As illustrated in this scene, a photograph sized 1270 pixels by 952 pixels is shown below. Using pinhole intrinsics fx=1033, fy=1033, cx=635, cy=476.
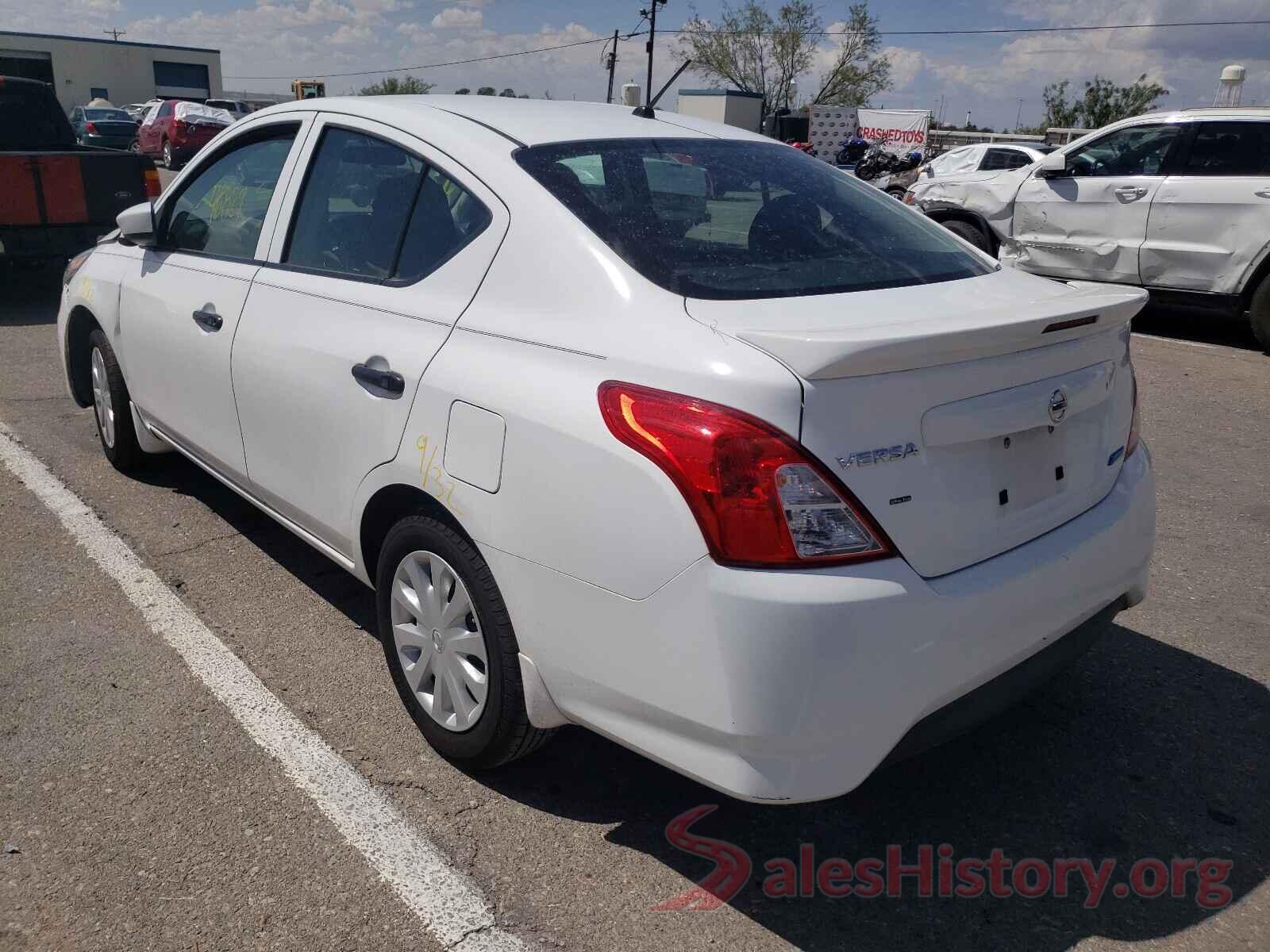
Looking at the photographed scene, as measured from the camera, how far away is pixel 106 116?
112 feet

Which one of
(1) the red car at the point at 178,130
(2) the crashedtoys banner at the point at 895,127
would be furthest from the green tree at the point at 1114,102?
(1) the red car at the point at 178,130

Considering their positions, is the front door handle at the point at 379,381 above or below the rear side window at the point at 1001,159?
above

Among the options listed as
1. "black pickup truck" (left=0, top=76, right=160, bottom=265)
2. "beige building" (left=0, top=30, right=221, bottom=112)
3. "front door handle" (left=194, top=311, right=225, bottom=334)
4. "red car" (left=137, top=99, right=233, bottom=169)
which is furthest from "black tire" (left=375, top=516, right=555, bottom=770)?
"beige building" (left=0, top=30, right=221, bottom=112)

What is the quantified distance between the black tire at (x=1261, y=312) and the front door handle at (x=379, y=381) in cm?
765

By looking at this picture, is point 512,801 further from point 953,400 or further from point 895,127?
point 895,127

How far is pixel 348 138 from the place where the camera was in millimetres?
3299

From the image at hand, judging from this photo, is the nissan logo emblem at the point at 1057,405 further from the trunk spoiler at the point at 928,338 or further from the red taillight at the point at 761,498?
the red taillight at the point at 761,498

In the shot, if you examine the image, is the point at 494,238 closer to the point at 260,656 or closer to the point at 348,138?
the point at 348,138

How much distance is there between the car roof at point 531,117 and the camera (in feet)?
9.78

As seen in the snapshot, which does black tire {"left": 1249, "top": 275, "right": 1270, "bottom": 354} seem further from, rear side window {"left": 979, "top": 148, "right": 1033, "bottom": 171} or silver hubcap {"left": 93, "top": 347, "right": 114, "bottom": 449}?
rear side window {"left": 979, "top": 148, "right": 1033, "bottom": 171}

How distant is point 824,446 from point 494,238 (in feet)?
3.67

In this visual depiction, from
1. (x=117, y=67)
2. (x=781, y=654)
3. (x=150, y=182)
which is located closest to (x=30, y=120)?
(x=150, y=182)

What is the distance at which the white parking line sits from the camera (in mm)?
2303

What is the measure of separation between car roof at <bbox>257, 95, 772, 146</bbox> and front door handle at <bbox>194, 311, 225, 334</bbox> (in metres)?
0.76
